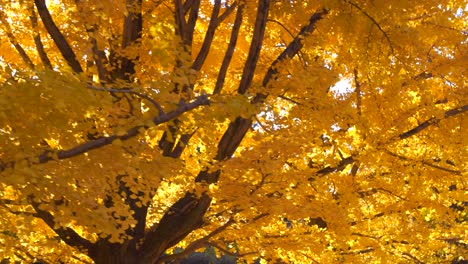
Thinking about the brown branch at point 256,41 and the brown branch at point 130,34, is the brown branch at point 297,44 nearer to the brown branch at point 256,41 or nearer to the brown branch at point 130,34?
the brown branch at point 256,41

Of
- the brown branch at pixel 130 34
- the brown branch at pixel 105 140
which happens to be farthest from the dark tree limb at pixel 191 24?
the brown branch at pixel 105 140

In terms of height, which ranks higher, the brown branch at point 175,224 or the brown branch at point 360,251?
the brown branch at point 360,251

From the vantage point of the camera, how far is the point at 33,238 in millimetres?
8359

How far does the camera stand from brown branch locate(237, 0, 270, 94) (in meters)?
5.23

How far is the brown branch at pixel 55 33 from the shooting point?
5.60m

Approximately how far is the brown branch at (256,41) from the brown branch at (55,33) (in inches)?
73.5

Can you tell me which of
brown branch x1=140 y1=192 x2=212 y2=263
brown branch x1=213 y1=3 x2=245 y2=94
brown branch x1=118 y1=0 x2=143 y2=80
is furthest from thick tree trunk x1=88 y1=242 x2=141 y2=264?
brown branch x1=213 y1=3 x2=245 y2=94

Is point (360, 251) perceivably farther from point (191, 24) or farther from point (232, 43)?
point (191, 24)

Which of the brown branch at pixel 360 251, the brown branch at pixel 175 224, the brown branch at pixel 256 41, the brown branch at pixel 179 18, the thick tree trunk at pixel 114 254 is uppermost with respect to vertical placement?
the brown branch at pixel 179 18

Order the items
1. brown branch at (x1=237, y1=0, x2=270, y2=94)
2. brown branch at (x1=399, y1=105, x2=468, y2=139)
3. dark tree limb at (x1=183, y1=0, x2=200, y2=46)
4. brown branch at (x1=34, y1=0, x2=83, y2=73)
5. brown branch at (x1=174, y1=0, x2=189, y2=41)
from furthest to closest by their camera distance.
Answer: brown branch at (x1=399, y1=105, x2=468, y2=139), dark tree limb at (x1=183, y1=0, x2=200, y2=46), brown branch at (x1=174, y1=0, x2=189, y2=41), brown branch at (x1=34, y1=0, x2=83, y2=73), brown branch at (x1=237, y1=0, x2=270, y2=94)

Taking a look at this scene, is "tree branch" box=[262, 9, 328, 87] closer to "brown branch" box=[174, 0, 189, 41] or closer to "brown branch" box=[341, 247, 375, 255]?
"brown branch" box=[174, 0, 189, 41]

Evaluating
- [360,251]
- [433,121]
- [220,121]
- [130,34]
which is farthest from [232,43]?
[360,251]

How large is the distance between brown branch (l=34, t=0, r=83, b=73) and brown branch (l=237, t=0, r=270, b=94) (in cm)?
187

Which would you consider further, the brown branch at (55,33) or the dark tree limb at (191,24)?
the dark tree limb at (191,24)
